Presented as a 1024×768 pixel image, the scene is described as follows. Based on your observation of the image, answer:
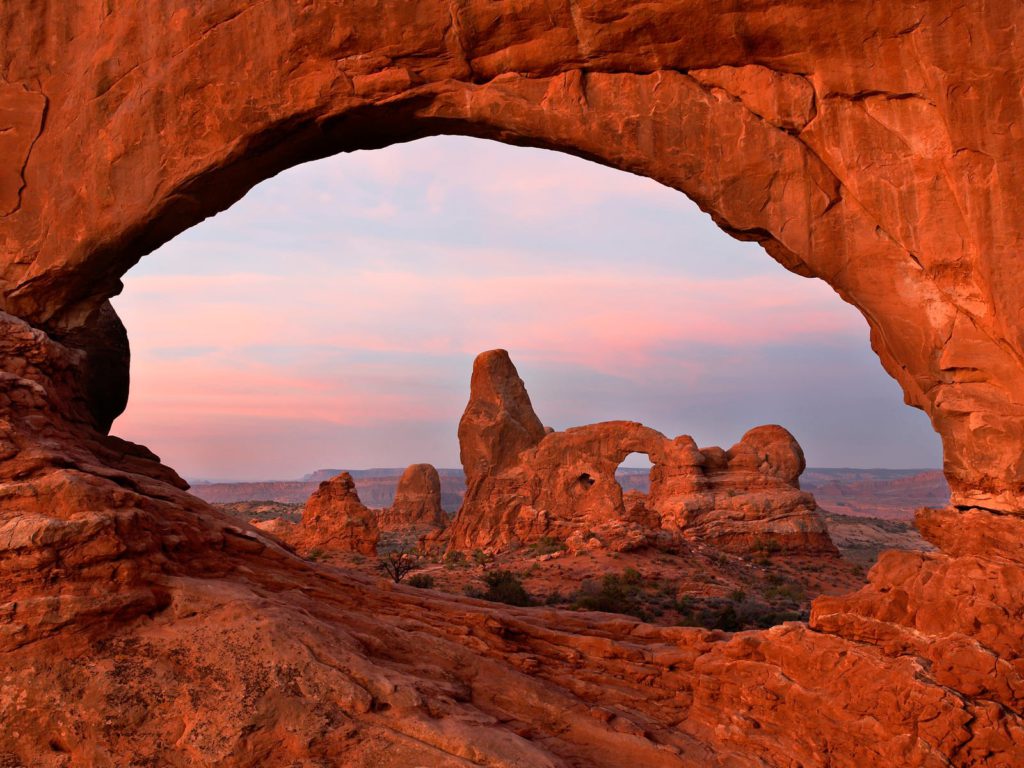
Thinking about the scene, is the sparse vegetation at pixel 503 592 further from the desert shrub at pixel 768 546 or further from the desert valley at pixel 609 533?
the desert shrub at pixel 768 546

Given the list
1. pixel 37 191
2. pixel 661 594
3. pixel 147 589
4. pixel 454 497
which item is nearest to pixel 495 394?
pixel 661 594

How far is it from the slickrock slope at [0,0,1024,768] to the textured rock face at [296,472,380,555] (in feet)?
48.9

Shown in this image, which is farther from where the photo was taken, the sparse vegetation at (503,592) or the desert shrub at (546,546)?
the desert shrub at (546,546)

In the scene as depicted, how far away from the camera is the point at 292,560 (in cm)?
730

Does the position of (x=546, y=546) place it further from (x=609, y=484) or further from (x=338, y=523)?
(x=338, y=523)

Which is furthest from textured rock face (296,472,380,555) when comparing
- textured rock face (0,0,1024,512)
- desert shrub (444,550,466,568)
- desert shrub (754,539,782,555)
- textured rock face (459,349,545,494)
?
textured rock face (0,0,1024,512)

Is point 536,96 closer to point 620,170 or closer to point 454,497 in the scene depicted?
point 620,170

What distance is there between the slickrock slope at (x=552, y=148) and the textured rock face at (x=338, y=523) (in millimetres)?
14896

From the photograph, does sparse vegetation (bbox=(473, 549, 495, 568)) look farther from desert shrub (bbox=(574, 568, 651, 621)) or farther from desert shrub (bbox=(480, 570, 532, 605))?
desert shrub (bbox=(480, 570, 532, 605))

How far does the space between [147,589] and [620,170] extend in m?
5.64

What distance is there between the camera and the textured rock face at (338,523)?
2291cm

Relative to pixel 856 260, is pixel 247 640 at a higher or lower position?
lower

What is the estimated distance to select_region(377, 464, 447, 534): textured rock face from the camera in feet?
149

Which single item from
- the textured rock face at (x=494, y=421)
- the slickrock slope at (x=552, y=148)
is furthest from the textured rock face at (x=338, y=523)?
the slickrock slope at (x=552, y=148)
